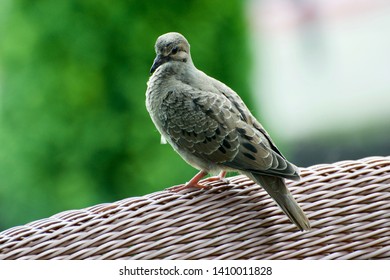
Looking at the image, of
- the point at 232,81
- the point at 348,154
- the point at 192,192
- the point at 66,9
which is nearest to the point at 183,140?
the point at 192,192

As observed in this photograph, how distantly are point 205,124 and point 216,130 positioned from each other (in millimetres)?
23

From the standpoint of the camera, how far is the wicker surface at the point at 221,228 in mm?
833

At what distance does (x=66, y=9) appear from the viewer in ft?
5.72

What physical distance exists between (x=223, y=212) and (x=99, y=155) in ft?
3.19

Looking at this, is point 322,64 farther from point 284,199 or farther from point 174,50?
point 284,199

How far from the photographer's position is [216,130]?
1.04 m

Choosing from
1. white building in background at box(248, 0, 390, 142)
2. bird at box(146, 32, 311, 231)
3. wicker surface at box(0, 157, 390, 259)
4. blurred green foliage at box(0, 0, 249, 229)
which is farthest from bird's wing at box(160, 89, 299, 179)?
white building in background at box(248, 0, 390, 142)

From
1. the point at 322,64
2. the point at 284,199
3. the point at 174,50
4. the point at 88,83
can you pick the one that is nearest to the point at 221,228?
the point at 284,199

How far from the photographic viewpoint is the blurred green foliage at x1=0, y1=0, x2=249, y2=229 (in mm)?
1702

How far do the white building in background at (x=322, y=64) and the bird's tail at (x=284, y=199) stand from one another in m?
0.93

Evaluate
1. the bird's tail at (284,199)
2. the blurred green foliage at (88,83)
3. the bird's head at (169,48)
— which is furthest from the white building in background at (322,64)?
the bird's tail at (284,199)

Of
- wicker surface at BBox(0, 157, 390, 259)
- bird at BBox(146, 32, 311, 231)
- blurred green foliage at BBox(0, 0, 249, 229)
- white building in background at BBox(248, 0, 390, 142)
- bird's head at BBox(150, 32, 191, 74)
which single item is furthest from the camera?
white building in background at BBox(248, 0, 390, 142)

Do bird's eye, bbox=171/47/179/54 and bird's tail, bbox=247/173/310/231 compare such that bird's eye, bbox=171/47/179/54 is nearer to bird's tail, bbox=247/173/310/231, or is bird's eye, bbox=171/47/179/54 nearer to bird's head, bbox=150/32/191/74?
bird's head, bbox=150/32/191/74
